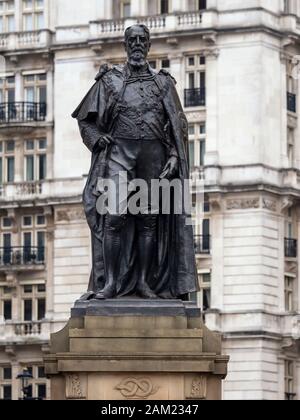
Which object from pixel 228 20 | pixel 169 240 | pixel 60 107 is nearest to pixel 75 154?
pixel 60 107

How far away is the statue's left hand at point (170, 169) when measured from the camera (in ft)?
84.1

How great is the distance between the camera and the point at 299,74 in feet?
264

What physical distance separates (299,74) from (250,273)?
24.3ft

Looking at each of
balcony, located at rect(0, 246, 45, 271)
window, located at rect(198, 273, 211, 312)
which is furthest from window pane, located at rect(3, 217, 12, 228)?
window, located at rect(198, 273, 211, 312)

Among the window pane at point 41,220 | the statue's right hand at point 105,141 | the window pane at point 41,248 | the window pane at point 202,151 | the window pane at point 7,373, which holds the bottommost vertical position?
the statue's right hand at point 105,141

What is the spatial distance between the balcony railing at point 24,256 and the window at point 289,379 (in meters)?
9.86

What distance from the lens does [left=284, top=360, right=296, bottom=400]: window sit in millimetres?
81125

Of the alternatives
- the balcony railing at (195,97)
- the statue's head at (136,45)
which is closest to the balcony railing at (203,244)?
the balcony railing at (195,97)

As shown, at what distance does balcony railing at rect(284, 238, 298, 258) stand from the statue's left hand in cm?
5482

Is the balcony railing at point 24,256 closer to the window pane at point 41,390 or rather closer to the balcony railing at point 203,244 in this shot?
the window pane at point 41,390

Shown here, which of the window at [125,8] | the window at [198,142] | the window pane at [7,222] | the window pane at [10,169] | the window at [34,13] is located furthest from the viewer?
the window at [34,13]
